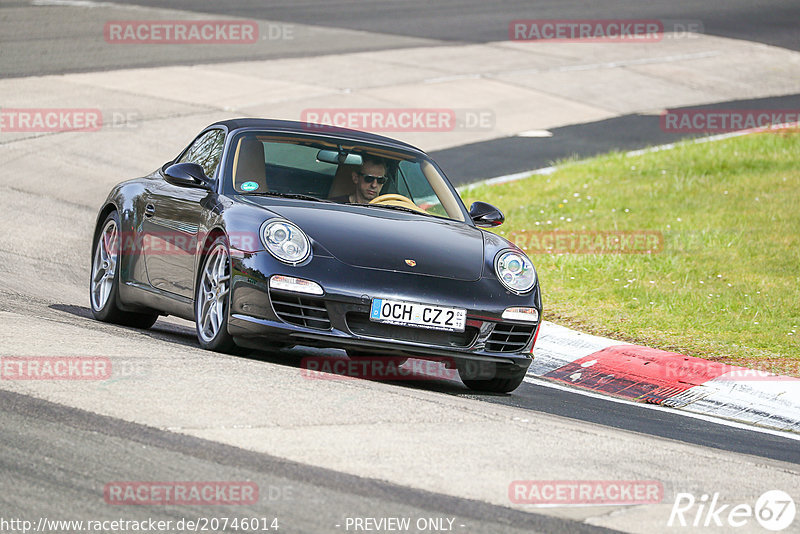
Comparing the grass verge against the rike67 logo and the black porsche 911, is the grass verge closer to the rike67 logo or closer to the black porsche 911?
the black porsche 911

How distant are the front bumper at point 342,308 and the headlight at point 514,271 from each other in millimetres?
292

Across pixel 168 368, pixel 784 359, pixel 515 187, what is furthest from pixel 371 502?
pixel 515 187

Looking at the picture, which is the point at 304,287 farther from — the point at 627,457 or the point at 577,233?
the point at 577,233

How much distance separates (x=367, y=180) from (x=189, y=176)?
3.68 feet

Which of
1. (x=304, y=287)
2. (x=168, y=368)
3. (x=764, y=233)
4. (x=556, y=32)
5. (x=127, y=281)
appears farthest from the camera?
(x=556, y=32)

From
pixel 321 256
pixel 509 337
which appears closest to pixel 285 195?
pixel 321 256

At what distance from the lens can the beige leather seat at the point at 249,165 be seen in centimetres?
788

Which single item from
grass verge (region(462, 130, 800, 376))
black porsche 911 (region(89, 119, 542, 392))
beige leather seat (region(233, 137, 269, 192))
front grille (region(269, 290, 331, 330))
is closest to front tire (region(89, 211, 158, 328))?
black porsche 911 (region(89, 119, 542, 392))

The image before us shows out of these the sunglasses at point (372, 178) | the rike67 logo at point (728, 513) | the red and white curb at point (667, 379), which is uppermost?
the sunglasses at point (372, 178)

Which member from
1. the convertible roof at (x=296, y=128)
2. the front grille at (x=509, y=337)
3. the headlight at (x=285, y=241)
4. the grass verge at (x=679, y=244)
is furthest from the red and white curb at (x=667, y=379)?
the headlight at (x=285, y=241)

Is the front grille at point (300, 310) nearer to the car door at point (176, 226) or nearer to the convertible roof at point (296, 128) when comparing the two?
the car door at point (176, 226)

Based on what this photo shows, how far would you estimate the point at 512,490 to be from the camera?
4945 millimetres

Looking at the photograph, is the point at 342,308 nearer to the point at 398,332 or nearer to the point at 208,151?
the point at 398,332

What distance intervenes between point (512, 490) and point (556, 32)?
25.7m
